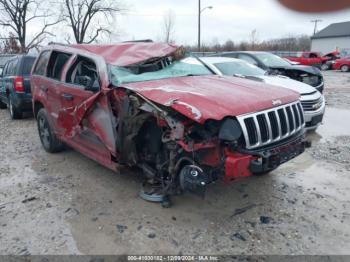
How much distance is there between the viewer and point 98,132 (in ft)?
12.6

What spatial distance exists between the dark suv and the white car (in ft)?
15.0

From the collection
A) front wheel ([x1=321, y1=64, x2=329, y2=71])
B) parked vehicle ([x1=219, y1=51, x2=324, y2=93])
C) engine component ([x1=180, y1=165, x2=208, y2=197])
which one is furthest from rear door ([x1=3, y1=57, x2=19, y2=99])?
front wheel ([x1=321, y1=64, x2=329, y2=71])

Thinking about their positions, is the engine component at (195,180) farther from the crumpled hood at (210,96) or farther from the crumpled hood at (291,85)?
the crumpled hood at (291,85)

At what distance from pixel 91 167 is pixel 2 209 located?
146 cm

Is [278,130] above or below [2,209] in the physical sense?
above

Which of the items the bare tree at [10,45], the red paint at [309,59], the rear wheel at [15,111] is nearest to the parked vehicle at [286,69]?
the rear wheel at [15,111]

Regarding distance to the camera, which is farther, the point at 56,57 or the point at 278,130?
the point at 56,57

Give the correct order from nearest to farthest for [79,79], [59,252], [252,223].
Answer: [59,252], [252,223], [79,79]

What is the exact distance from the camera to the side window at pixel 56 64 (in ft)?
15.8

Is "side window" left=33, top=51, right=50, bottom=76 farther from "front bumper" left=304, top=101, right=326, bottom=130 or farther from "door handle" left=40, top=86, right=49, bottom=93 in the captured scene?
"front bumper" left=304, top=101, right=326, bottom=130

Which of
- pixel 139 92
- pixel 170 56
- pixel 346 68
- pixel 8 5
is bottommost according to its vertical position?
pixel 346 68

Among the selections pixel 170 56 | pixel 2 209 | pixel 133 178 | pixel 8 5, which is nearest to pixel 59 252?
pixel 2 209

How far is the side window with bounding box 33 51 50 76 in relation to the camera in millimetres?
5328

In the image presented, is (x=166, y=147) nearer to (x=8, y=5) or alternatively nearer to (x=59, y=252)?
(x=59, y=252)
